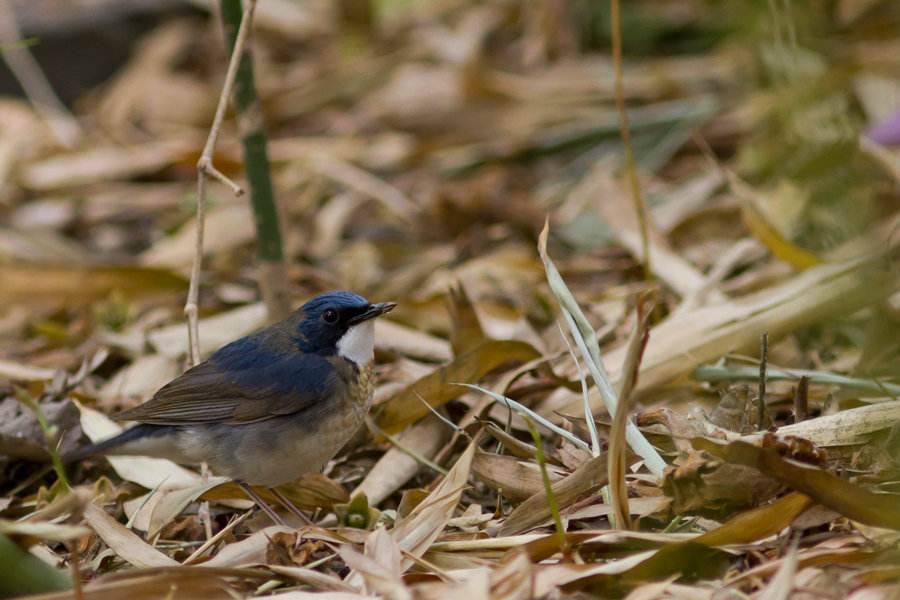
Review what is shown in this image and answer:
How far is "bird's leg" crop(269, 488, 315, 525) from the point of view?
407 cm

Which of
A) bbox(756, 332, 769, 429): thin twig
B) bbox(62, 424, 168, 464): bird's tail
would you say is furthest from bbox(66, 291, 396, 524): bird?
bbox(756, 332, 769, 429): thin twig

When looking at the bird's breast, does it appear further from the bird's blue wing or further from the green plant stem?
the green plant stem

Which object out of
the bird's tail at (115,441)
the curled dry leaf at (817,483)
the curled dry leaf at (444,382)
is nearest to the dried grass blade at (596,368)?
the curled dry leaf at (817,483)

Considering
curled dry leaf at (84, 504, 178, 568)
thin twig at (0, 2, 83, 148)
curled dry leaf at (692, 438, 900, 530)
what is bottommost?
curled dry leaf at (84, 504, 178, 568)

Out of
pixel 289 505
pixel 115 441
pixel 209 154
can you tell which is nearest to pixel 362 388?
pixel 289 505

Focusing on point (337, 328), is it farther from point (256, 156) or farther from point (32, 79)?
point (32, 79)

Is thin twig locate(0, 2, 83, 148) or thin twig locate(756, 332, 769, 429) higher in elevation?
thin twig locate(0, 2, 83, 148)

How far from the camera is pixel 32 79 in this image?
332 inches

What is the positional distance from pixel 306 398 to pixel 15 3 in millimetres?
5791

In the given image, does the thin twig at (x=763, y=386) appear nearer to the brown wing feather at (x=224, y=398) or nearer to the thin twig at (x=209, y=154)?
the brown wing feather at (x=224, y=398)

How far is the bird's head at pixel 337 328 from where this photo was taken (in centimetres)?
439

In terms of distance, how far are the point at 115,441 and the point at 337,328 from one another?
90 centimetres

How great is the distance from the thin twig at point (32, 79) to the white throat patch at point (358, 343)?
4.26 m

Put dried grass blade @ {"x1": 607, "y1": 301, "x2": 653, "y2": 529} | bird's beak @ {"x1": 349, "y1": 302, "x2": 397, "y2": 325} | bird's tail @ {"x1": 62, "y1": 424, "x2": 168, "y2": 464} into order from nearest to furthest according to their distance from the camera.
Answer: dried grass blade @ {"x1": 607, "y1": 301, "x2": 653, "y2": 529}
bird's tail @ {"x1": 62, "y1": 424, "x2": 168, "y2": 464}
bird's beak @ {"x1": 349, "y1": 302, "x2": 397, "y2": 325}
